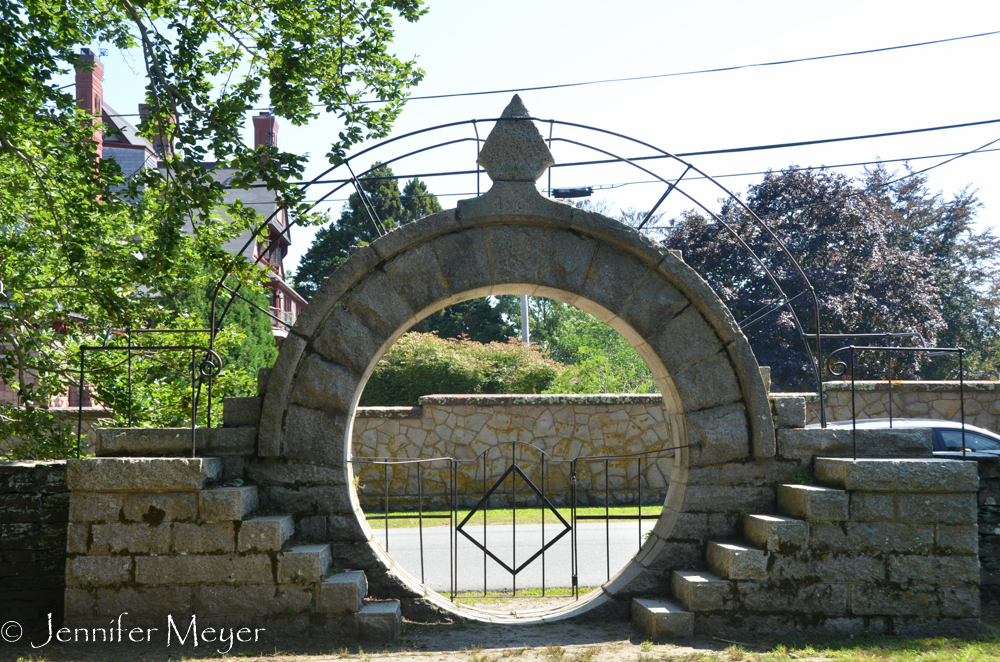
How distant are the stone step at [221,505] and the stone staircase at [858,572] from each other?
284 centimetres

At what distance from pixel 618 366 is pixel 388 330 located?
13.2 metres

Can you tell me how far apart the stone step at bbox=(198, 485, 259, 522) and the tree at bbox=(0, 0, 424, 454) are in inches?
68.5

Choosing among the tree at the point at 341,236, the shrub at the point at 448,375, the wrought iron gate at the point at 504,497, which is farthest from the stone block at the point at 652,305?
the tree at the point at 341,236

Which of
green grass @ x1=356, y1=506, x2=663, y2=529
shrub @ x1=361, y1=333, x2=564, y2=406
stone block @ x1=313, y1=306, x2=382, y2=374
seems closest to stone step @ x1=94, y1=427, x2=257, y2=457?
Answer: stone block @ x1=313, y1=306, x2=382, y2=374

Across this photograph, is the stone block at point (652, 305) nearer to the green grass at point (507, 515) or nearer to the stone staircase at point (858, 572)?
the stone staircase at point (858, 572)

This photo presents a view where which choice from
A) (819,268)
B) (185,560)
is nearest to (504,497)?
(185,560)

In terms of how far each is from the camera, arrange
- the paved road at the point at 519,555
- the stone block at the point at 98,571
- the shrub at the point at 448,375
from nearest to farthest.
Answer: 1. the stone block at the point at 98,571
2. the paved road at the point at 519,555
3. the shrub at the point at 448,375

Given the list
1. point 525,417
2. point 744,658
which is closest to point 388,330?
point 744,658

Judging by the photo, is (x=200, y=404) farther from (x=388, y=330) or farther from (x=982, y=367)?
(x=982, y=367)

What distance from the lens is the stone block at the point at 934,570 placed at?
4.79 meters

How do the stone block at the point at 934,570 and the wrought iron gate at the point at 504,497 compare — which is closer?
the stone block at the point at 934,570

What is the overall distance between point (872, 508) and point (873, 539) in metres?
0.21

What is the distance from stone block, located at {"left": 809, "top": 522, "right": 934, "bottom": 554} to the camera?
480 centimetres

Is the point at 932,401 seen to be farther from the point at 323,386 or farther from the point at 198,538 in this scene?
the point at 198,538
